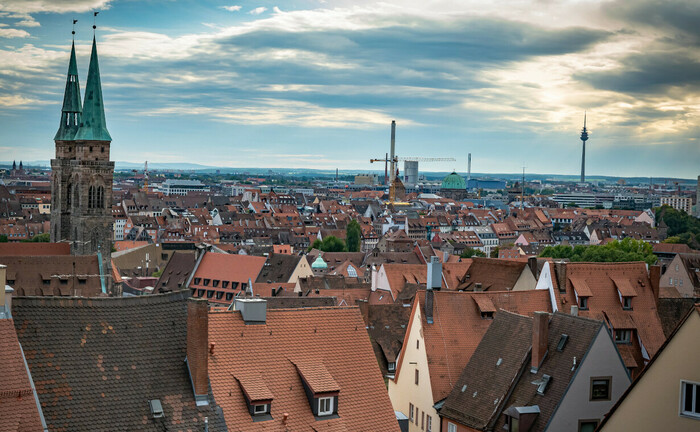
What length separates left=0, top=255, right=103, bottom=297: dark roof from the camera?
77562mm

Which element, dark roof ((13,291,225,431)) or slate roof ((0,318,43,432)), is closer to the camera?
slate roof ((0,318,43,432))

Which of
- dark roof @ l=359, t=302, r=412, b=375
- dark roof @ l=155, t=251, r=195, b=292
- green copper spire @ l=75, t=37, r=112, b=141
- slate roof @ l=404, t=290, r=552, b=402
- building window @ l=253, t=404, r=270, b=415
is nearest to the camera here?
building window @ l=253, t=404, r=270, b=415

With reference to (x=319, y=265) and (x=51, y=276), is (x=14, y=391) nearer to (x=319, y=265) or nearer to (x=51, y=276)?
(x=51, y=276)

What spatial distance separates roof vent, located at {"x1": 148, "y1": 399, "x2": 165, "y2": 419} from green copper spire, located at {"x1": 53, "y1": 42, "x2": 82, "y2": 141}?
330 ft

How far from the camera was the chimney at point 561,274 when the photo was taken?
4806cm

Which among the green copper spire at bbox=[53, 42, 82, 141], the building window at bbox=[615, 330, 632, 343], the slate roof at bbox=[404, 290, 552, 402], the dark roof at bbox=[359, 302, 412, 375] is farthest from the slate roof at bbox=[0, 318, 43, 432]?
the green copper spire at bbox=[53, 42, 82, 141]

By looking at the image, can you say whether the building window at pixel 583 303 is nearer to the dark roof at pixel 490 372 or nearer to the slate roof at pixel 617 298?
the slate roof at pixel 617 298

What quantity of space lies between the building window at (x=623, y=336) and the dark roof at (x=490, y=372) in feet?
32.8

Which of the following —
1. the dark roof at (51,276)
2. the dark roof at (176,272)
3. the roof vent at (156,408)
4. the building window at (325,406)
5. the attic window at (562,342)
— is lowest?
the dark roof at (176,272)

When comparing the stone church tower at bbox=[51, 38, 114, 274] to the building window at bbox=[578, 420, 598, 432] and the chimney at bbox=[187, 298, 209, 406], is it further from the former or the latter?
the chimney at bbox=[187, 298, 209, 406]

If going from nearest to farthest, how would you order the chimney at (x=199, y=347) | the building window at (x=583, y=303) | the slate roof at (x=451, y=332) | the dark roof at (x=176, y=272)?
the chimney at (x=199, y=347) → the slate roof at (x=451, y=332) → the building window at (x=583, y=303) → the dark roof at (x=176, y=272)

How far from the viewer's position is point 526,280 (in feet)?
183

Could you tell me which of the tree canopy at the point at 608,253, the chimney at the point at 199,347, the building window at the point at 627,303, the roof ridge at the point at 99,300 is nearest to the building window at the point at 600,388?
the building window at the point at 627,303

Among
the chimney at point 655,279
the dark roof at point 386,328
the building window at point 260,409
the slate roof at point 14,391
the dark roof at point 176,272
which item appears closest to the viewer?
the slate roof at point 14,391
